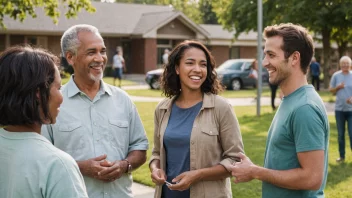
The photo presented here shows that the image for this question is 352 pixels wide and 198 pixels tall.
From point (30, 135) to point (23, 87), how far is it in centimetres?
21

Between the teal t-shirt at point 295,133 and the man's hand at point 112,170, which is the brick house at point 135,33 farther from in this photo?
the teal t-shirt at point 295,133

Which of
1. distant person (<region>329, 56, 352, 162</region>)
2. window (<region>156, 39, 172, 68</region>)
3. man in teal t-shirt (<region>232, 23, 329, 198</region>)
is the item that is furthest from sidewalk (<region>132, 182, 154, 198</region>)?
window (<region>156, 39, 172, 68</region>)

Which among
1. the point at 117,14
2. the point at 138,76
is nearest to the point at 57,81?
the point at 138,76

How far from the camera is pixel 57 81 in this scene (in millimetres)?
2287

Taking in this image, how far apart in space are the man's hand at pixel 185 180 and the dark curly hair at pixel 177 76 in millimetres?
736

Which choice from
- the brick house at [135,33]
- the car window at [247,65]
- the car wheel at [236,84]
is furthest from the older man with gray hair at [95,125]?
the brick house at [135,33]

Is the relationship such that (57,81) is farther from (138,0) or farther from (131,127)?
(138,0)

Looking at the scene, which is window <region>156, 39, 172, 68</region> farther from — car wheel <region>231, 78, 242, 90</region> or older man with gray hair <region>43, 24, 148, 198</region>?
older man with gray hair <region>43, 24, 148, 198</region>

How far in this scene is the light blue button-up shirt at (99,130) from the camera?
3668mm

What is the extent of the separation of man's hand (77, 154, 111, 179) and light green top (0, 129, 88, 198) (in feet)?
4.41

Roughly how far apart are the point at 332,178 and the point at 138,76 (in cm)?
3212

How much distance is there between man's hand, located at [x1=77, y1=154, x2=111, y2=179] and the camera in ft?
11.6

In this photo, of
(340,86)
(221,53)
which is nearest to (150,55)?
(221,53)

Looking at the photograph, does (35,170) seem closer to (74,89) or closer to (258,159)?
(74,89)
